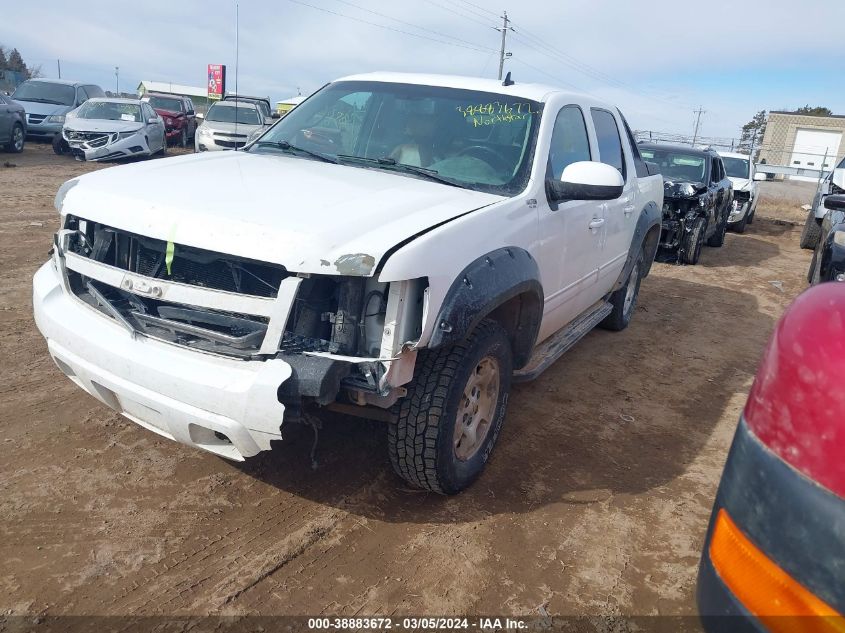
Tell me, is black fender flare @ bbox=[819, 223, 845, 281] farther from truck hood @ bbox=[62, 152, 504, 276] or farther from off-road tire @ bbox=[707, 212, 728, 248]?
off-road tire @ bbox=[707, 212, 728, 248]

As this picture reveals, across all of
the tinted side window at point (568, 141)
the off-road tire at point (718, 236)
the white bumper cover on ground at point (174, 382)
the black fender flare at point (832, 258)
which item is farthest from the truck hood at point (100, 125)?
the black fender flare at point (832, 258)

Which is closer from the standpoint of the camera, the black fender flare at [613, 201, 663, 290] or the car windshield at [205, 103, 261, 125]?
the black fender flare at [613, 201, 663, 290]

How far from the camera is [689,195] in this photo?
32.1ft

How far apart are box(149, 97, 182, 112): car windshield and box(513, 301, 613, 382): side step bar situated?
64.0ft

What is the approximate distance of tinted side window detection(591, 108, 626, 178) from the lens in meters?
4.66

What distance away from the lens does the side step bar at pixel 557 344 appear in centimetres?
380

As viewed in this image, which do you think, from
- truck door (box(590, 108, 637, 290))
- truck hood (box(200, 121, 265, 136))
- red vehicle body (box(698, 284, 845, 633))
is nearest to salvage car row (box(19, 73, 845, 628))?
red vehicle body (box(698, 284, 845, 633))

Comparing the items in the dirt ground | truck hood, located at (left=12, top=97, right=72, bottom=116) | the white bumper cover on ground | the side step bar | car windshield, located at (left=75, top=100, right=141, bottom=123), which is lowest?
the dirt ground

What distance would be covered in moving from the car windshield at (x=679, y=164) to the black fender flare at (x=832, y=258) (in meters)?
4.30

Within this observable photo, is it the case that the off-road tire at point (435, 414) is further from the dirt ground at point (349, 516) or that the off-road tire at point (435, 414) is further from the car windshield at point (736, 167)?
the car windshield at point (736, 167)

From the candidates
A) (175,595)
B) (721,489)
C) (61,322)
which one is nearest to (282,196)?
(61,322)

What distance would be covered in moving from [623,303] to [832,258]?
1.83 m

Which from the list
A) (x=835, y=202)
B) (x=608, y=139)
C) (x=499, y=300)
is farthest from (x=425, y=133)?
(x=835, y=202)

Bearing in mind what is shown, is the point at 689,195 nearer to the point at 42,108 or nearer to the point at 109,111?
the point at 109,111
